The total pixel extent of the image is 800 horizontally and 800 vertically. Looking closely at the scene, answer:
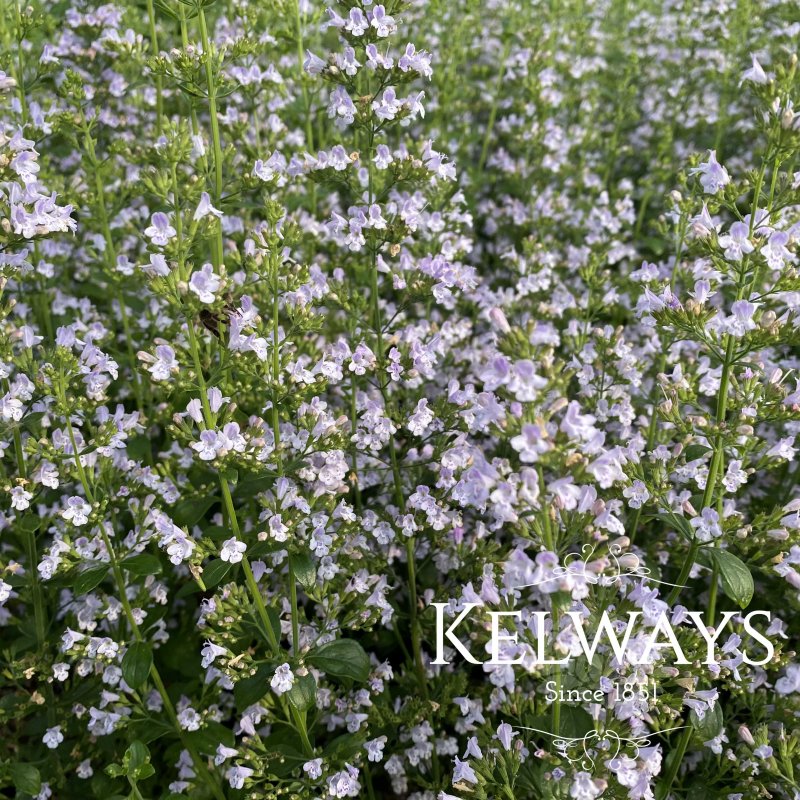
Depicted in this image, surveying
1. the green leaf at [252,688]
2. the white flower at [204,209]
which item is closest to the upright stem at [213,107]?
the white flower at [204,209]

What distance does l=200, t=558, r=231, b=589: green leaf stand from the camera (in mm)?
3111

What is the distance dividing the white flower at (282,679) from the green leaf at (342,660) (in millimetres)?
105

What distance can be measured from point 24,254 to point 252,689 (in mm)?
2176

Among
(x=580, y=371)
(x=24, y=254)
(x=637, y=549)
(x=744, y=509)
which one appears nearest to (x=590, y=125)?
(x=580, y=371)

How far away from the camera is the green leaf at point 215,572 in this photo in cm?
311

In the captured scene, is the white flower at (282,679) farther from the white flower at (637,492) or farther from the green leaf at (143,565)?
the white flower at (637,492)

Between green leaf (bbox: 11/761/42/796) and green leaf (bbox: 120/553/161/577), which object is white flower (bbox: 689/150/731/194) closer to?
green leaf (bbox: 120/553/161/577)

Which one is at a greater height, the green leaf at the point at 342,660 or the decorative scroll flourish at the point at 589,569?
the decorative scroll flourish at the point at 589,569

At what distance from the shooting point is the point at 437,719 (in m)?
3.88

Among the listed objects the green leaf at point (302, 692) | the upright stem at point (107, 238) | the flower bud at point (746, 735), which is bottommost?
the flower bud at point (746, 735)

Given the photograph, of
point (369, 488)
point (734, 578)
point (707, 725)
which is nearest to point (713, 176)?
point (734, 578)

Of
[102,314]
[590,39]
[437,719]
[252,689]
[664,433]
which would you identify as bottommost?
[437,719]

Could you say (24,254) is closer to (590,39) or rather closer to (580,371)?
(580,371)

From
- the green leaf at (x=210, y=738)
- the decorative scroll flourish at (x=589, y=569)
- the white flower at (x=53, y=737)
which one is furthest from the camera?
the white flower at (x=53, y=737)
